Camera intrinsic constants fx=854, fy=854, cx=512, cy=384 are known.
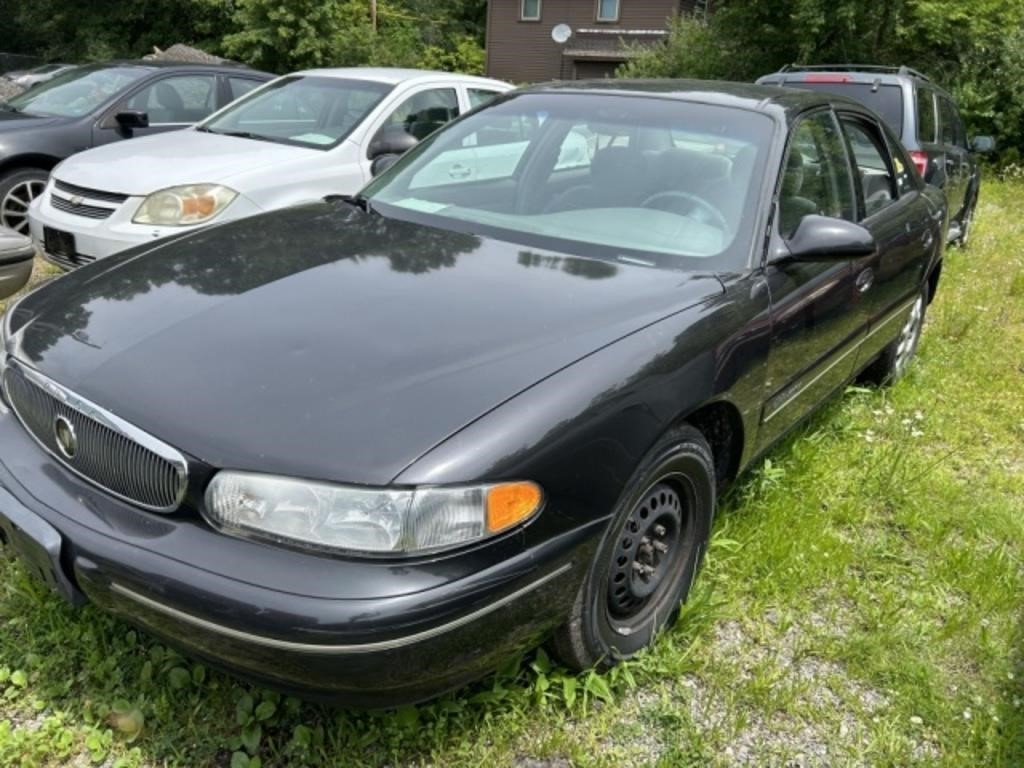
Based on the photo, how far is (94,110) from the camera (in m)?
6.70

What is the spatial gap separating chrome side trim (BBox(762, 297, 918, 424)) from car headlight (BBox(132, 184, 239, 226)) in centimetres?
341

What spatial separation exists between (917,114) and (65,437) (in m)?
7.02

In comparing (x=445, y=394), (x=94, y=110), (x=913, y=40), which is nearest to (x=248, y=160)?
(x=94, y=110)

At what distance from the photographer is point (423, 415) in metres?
1.86

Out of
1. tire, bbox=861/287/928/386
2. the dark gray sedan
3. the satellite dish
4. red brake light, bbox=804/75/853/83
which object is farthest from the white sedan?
the satellite dish

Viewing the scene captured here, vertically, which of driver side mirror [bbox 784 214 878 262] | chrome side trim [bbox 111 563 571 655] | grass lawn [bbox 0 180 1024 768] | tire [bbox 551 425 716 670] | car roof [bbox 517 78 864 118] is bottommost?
grass lawn [bbox 0 180 1024 768]

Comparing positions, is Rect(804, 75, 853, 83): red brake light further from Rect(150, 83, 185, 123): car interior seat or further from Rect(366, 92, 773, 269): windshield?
Rect(150, 83, 185, 123): car interior seat

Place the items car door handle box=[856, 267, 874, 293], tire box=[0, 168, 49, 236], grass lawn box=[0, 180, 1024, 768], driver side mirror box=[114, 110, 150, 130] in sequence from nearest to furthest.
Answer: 1. grass lawn box=[0, 180, 1024, 768]
2. car door handle box=[856, 267, 874, 293]
3. tire box=[0, 168, 49, 236]
4. driver side mirror box=[114, 110, 150, 130]

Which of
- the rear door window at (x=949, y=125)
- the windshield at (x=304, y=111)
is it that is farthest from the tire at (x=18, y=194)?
the rear door window at (x=949, y=125)

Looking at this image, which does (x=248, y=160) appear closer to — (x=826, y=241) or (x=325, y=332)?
(x=325, y=332)

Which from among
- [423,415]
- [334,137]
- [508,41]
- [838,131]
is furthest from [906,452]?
[508,41]

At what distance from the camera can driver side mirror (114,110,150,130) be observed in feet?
21.6

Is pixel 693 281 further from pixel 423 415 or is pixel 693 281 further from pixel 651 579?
pixel 423 415

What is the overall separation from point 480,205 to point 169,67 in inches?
212
